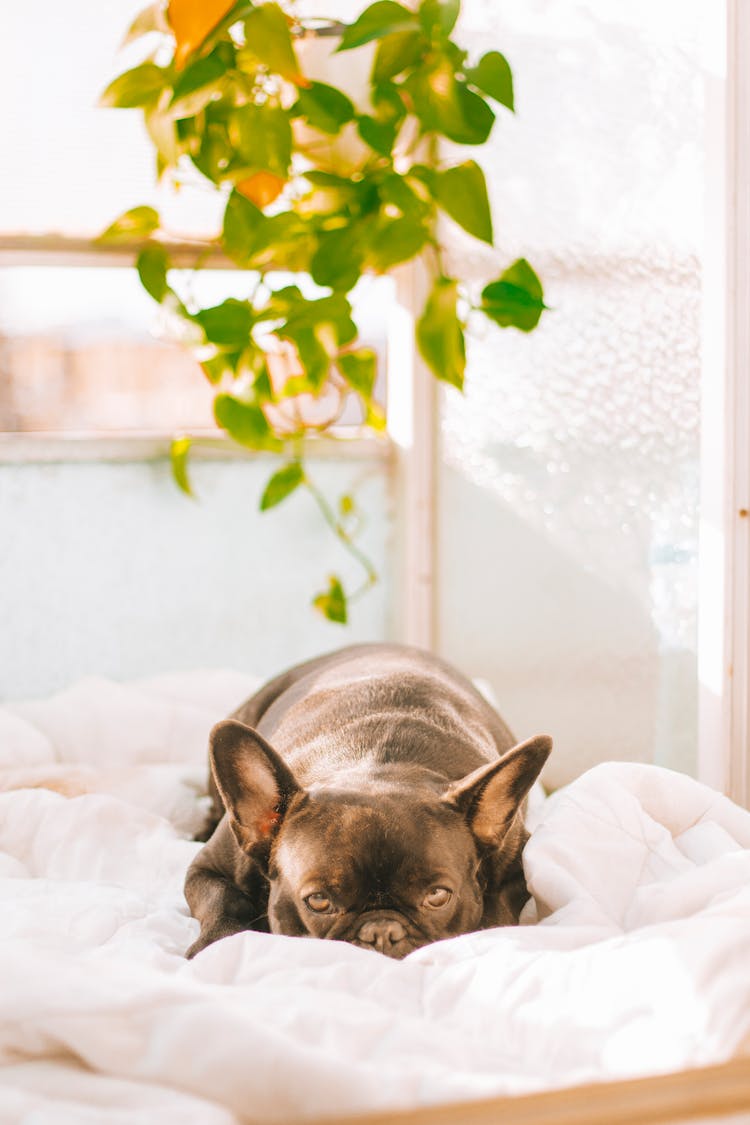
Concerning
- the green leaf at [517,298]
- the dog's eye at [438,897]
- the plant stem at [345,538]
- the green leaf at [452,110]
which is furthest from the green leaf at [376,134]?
the dog's eye at [438,897]

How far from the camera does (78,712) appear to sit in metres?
2.36

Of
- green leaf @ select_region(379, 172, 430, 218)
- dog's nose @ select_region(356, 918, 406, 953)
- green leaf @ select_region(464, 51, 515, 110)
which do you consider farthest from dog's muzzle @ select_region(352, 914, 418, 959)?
green leaf @ select_region(379, 172, 430, 218)

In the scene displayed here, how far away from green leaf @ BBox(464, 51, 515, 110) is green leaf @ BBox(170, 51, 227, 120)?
0.55 m

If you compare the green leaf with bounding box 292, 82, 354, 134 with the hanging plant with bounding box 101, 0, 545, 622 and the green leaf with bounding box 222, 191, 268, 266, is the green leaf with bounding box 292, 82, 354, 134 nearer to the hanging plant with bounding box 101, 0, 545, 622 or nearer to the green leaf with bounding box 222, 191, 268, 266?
the hanging plant with bounding box 101, 0, 545, 622

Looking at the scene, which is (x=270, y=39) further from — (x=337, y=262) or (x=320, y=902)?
(x=320, y=902)

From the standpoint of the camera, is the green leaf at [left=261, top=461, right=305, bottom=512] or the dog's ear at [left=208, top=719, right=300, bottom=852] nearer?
the dog's ear at [left=208, top=719, right=300, bottom=852]

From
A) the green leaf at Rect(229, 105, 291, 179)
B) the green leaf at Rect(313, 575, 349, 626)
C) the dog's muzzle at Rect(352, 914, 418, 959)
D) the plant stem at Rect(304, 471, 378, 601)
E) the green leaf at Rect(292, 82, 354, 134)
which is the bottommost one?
the green leaf at Rect(313, 575, 349, 626)

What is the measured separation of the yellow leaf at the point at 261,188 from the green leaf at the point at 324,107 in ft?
0.59

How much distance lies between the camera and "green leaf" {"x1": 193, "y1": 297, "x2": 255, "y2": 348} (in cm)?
260

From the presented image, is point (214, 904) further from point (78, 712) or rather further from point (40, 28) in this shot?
point (40, 28)

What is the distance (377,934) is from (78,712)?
49.3 inches

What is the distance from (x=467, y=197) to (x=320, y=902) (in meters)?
1.49

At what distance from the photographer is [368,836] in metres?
1.31

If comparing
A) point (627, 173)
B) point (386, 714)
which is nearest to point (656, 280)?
point (627, 173)
